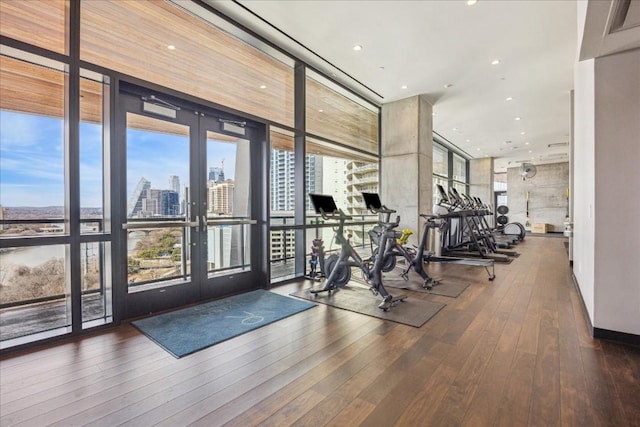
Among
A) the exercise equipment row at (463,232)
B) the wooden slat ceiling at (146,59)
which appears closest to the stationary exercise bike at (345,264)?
the wooden slat ceiling at (146,59)

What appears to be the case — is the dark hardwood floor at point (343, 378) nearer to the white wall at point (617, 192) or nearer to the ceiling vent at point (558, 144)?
the white wall at point (617, 192)

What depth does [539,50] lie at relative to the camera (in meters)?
5.16

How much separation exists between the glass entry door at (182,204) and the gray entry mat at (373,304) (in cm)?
123

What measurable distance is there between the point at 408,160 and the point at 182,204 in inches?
210

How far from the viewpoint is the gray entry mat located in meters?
3.42

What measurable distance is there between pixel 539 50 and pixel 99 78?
21.7 feet

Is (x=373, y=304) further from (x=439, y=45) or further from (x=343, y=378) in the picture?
(x=439, y=45)

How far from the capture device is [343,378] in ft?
7.24

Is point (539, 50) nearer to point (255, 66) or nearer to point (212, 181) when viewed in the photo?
point (255, 66)

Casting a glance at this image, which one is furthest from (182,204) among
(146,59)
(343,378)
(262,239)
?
(343,378)

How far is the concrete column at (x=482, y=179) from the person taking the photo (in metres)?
15.5

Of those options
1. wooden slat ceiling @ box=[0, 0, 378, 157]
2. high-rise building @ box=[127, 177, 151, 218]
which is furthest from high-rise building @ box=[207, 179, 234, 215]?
wooden slat ceiling @ box=[0, 0, 378, 157]

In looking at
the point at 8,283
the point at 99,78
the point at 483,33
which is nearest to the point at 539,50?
the point at 483,33

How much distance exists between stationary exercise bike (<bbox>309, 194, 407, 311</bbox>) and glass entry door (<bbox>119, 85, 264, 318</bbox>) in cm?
114
